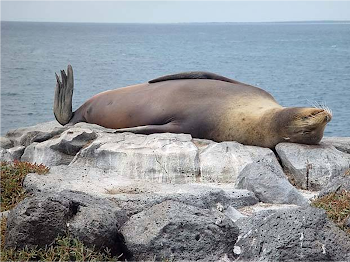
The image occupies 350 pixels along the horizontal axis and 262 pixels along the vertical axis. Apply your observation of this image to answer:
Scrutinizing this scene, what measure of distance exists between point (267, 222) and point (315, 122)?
3.54 m

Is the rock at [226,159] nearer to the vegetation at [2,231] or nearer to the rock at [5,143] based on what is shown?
the vegetation at [2,231]

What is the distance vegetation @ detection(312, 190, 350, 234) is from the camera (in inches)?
173

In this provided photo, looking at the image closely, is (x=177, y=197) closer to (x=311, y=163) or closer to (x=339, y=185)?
(x=339, y=185)

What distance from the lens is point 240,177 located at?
19.9 ft

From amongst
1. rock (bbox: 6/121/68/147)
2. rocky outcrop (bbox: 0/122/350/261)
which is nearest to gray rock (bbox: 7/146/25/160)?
rocky outcrop (bbox: 0/122/350/261)

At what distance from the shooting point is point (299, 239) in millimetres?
3854

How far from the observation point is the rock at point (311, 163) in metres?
Result: 7.11

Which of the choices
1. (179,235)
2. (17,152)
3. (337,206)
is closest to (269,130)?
(17,152)

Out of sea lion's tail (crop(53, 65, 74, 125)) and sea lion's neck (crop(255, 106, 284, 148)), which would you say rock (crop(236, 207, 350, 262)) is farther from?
sea lion's tail (crop(53, 65, 74, 125))

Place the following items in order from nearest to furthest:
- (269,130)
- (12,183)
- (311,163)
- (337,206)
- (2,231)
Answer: (2,231) → (337,206) → (12,183) → (311,163) → (269,130)

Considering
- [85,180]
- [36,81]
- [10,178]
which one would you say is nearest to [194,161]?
[85,180]

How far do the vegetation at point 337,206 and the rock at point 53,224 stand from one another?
131cm

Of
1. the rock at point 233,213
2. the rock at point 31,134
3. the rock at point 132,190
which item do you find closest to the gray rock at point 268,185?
the rock at point 132,190

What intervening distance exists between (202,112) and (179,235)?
4.31 meters
